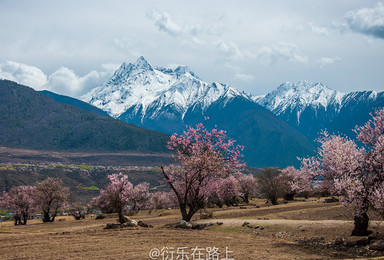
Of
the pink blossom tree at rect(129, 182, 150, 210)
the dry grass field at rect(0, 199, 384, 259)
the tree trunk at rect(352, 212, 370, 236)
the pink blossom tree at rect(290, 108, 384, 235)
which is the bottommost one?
the pink blossom tree at rect(129, 182, 150, 210)

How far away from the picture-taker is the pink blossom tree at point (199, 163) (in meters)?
38.2

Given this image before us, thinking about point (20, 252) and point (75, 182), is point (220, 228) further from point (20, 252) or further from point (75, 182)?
point (75, 182)

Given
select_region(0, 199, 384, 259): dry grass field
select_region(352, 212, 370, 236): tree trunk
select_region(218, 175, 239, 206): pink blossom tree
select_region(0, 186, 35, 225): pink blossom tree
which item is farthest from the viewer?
select_region(218, 175, 239, 206): pink blossom tree

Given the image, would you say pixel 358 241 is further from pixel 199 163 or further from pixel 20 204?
pixel 20 204

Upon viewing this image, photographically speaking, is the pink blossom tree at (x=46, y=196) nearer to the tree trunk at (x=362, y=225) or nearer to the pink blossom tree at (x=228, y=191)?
the pink blossom tree at (x=228, y=191)

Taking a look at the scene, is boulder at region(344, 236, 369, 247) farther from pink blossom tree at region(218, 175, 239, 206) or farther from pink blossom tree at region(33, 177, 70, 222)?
pink blossom tree at region(33, 177, 70, 222)

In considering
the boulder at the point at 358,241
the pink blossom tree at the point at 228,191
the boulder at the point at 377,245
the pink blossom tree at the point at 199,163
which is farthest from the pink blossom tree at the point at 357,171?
the pink blossom tree at the point at 228,191

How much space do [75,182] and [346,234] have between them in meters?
177

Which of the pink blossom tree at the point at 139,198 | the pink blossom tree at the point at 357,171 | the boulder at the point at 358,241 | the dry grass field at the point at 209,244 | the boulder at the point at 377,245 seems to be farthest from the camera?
the pink blossom tree at the point at 139,198

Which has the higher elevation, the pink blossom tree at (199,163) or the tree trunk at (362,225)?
the pink blossom tree at (199,163)

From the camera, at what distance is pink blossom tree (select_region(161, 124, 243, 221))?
38.2m

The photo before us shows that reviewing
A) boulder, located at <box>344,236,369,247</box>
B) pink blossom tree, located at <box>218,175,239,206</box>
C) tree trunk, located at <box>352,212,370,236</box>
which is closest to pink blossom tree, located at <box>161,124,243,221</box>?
tree trunk, located at <box>352,212,370,236</box>

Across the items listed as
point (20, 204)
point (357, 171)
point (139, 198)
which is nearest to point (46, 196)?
point (20, 204)

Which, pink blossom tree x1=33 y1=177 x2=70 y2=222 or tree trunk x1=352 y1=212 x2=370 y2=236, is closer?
tree trunk x1=352 y1=212 x2=370 y2=236
